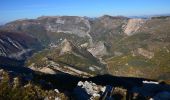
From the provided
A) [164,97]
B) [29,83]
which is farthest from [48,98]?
[164,97]

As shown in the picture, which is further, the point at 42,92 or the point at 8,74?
the point at 8,74

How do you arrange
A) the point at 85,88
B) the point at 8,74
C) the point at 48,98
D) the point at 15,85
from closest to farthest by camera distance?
the point at 48,98
the point at 15,85
the point at 8,74
the point at 85,88

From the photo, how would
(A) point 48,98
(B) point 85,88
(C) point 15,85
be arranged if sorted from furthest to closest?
(B) point 85,88
(C) point 15,85
(A) point 48,98

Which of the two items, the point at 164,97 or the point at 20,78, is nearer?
the point at 20,78

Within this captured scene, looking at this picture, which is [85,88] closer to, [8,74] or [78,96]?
[78,96]

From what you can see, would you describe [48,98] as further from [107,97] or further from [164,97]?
[164,97]

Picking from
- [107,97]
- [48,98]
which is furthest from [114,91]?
[48,98]

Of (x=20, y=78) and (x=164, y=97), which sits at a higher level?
(x=20, y=78)

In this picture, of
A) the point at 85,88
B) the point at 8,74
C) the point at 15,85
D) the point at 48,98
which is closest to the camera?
the point at 48,98

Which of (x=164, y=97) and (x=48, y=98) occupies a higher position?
(x=48, y=98)
